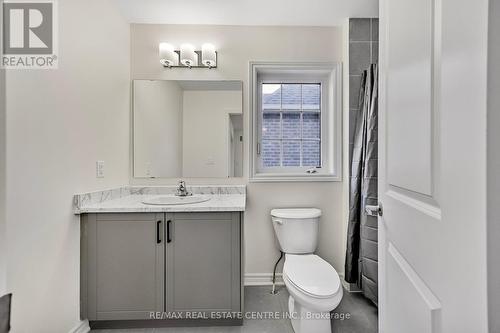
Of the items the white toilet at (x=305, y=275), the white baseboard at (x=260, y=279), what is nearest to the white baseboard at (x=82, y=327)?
the white baseboard at (x=260, y=279)

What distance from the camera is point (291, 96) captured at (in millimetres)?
2361

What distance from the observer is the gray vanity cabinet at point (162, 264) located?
1612 mm

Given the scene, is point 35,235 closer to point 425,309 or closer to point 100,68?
point 100,68

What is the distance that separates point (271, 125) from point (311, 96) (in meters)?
0.47

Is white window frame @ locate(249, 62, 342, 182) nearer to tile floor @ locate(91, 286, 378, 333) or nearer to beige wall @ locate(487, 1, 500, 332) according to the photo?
tile floor @ locate(91, 286, 378, 333)

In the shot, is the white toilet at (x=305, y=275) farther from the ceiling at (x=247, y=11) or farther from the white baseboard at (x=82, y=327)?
the ceiling at (x=247, y=11)

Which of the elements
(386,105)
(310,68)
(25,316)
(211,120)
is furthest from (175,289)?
(310,68)

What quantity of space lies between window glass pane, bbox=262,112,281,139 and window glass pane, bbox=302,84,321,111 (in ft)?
0.94

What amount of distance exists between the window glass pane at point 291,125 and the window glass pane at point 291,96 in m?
0.07

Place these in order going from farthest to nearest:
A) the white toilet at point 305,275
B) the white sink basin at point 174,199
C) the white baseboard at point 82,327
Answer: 1. the white sink basin at point 174,199
2. the white baseboard at point 82,327
3. the white toilet at point 305,275

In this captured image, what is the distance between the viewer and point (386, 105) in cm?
91

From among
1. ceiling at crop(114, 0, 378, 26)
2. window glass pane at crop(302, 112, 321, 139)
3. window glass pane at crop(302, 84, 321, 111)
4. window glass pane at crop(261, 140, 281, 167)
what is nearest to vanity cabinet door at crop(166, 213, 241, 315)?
window glass pane at crop(261, 140, 281, 167)

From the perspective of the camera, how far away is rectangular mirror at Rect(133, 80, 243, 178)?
7.30ft

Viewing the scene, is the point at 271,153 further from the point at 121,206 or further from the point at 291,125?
the point at 121,206
